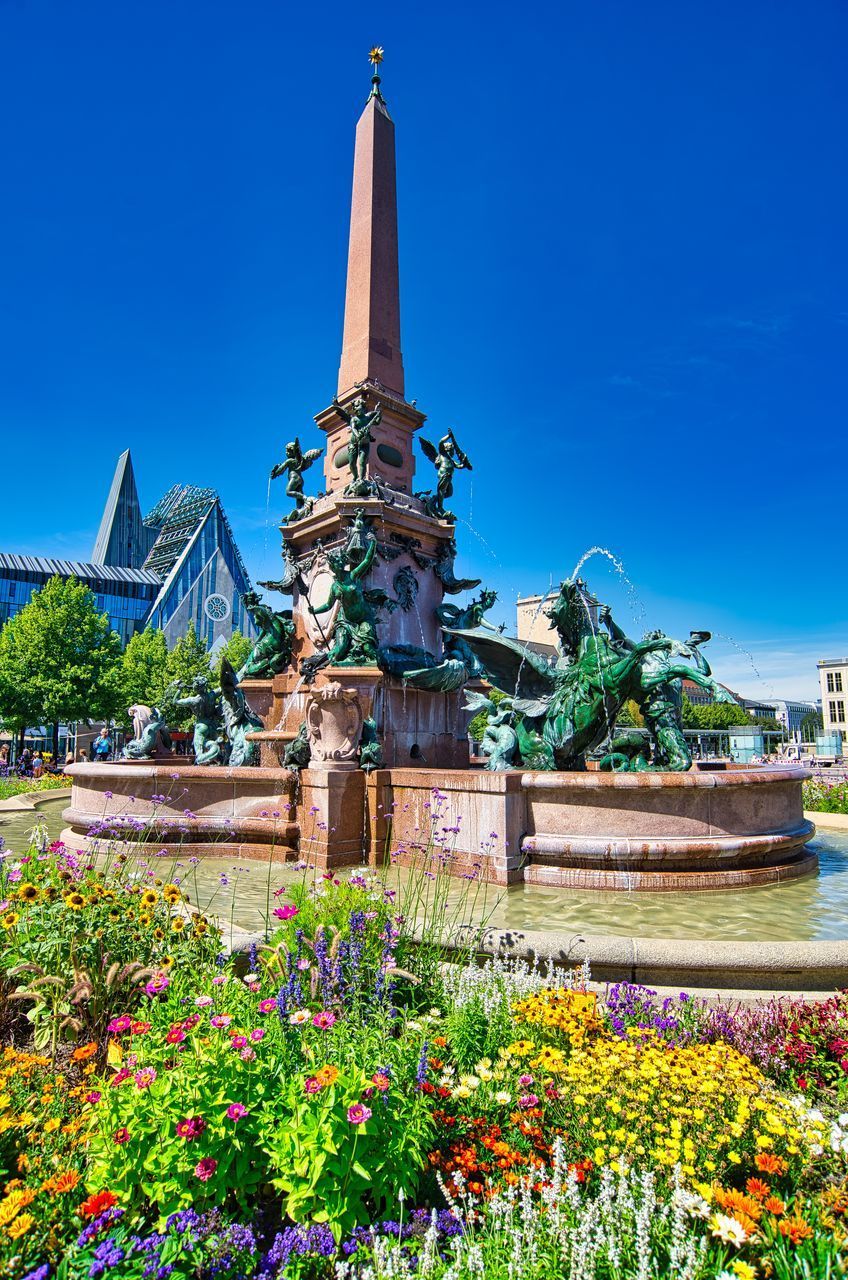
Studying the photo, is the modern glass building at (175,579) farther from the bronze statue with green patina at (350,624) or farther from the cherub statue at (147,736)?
the bronze statue with green patina at (350,624)

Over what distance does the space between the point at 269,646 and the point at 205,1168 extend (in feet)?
45.0

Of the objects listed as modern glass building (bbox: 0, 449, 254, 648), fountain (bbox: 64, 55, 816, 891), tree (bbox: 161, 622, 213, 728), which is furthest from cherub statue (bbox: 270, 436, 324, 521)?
modern glass building (bbox: 0, 449, 254, 648)

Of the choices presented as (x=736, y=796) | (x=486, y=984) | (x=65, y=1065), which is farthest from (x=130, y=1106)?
(x=736, y=796)

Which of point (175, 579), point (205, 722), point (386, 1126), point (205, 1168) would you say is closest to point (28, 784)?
point (205, 722)

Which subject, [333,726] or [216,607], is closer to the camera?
[333,726]

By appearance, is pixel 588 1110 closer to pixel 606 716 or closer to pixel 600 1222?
pixel 600 1222

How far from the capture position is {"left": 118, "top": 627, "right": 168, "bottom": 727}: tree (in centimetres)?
3853

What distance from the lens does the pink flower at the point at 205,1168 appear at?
7.56 feet

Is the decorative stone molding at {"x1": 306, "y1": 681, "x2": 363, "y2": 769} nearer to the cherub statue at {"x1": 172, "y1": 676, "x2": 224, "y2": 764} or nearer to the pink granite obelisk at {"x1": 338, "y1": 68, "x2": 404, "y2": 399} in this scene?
the cherub statue at {"x1": 172, "y1": 676, "x2": 224, "y2": 764}

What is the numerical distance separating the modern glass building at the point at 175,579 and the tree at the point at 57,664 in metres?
57.7

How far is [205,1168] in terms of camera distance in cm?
234

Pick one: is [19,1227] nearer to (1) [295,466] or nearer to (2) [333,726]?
(2) [333,726]

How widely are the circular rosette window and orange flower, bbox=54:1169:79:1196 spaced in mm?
114310

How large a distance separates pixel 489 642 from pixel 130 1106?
12.0 meters
